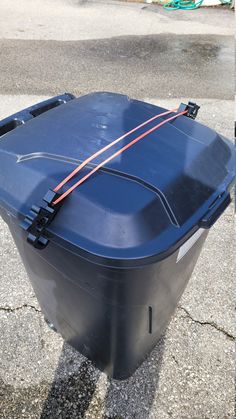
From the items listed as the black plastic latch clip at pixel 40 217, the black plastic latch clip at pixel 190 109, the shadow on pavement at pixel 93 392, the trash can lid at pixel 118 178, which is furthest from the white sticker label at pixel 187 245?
the shadow on pavement at pixel 93 392

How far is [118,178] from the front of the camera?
116 cm

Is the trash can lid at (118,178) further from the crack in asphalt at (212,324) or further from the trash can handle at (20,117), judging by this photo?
the crack in asphalt at (212,324)

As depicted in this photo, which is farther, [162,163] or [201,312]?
[201,312]

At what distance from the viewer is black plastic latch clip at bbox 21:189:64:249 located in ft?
3.60

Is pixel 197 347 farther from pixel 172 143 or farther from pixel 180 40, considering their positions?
pixel 180 40

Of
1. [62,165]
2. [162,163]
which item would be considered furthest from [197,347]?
[62,165]

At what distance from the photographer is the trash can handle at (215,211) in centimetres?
122

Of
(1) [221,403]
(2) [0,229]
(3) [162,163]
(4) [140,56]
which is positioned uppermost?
(3) [162,163]

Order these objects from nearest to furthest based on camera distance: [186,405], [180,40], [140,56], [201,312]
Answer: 1. [186,405]
2. [201,312]
3. [140,56]
4. [180,40]

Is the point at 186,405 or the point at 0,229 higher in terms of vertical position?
the point at 0,229

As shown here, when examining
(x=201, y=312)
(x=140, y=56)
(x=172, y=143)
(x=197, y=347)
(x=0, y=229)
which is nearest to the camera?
(x=172, y=143)

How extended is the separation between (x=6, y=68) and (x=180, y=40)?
341cm

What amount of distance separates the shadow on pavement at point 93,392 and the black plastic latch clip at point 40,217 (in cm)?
108

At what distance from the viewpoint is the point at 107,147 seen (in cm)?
124
